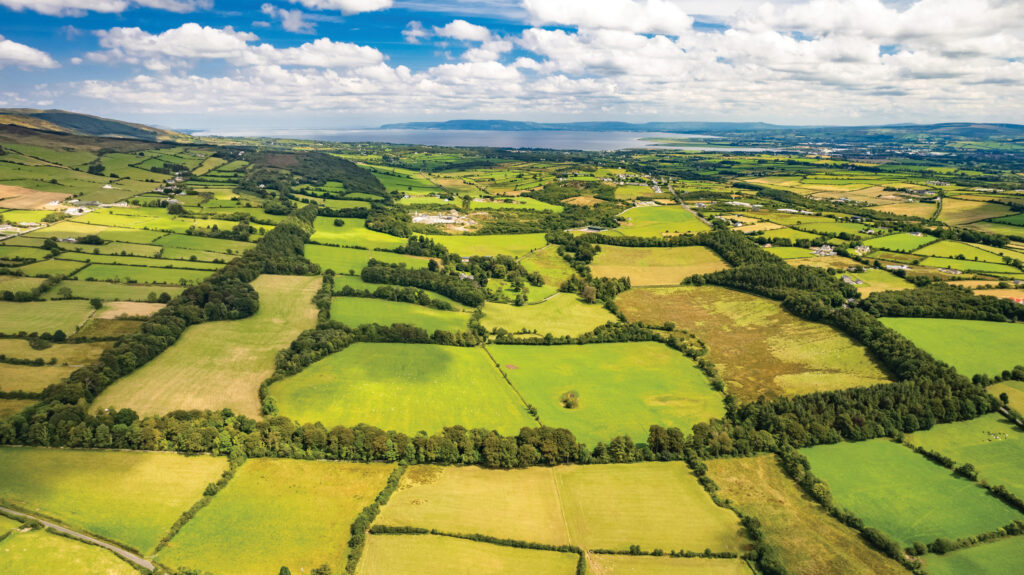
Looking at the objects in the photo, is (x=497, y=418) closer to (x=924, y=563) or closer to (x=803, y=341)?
(x=924, y=563)

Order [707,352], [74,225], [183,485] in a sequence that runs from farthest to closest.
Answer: [74,225], [707,352], [183,485]

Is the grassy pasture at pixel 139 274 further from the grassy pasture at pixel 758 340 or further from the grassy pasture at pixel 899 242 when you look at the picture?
the grassy pasture at pixel 899 242

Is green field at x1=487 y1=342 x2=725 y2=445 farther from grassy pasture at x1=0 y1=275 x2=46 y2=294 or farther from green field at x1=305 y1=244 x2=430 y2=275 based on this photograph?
grassy pasture at x1=0 y1=275 x2=46 y2=294

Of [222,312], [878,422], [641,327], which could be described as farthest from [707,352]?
[222,312]

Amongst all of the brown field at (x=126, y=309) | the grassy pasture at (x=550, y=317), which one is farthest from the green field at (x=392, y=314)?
the brown field at (x=126, y=309)

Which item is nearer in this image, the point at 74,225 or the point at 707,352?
the point at 707,352

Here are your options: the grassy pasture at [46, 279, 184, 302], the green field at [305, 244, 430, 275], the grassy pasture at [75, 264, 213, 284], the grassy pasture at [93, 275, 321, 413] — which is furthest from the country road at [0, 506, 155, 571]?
the green field at [305, 244, 430, 275]

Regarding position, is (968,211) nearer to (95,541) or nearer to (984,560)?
(984,560)
